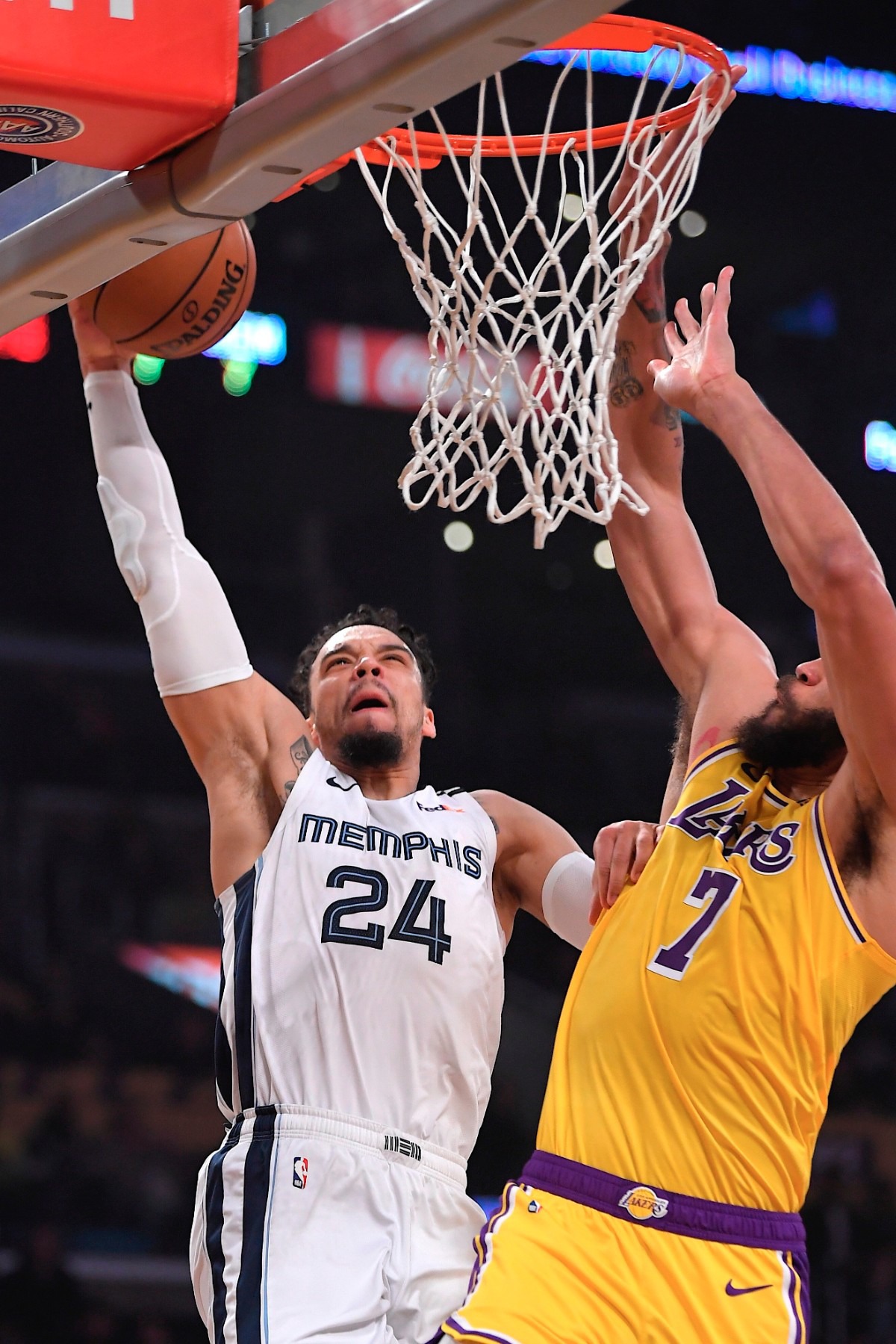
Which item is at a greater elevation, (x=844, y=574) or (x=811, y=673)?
(x=844, y=574)

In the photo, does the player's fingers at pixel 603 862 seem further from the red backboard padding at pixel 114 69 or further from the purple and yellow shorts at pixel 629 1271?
the red backboard padding at pixel 114 69

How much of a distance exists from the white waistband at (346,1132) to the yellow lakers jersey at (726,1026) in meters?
0.46

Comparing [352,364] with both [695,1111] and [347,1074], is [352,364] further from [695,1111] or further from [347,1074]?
[695,1111]

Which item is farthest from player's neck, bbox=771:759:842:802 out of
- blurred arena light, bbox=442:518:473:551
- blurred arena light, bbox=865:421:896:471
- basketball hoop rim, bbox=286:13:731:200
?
blurred arena light, bbox=865:421:896:471

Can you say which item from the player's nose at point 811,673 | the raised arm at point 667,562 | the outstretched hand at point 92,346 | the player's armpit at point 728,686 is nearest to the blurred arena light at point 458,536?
the raised arm at point 667,562

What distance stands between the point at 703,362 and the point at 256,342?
639cm

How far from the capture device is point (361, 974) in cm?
325

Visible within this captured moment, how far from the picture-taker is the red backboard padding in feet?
8.17

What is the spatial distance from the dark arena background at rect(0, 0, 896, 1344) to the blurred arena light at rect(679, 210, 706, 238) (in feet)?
0.05

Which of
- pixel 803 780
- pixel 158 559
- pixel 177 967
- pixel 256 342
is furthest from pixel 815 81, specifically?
pixel 803 780

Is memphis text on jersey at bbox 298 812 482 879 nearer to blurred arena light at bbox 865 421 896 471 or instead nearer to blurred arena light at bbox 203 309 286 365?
blurred arena light at bbox 203 309 286 365

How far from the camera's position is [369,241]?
9219 millimetres

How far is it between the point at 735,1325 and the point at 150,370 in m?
7.07

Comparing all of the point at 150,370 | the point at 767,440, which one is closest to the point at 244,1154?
the point at 767,440
